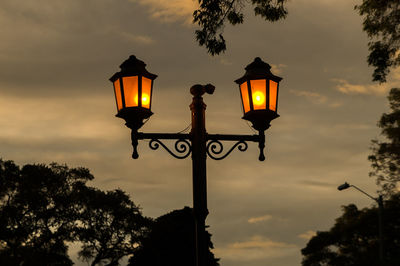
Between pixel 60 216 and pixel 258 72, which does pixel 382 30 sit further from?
pixel 60 216

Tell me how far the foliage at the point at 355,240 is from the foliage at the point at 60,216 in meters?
14.8

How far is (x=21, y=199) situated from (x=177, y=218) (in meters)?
13.7

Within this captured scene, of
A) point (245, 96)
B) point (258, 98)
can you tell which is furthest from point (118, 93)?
point (258, 98)

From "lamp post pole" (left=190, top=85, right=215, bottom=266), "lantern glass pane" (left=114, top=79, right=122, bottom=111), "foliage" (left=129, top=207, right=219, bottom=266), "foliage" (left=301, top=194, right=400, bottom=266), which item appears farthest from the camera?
Result: "foliage" (left=129, top=207, right=219, bottom=266)

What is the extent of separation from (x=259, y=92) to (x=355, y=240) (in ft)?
153

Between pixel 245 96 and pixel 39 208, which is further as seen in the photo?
pixel 39 208

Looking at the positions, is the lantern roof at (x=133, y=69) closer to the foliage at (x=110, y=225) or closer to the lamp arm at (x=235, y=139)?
the lamp arm at (x=235, y=139)

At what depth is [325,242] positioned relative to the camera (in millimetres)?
54969

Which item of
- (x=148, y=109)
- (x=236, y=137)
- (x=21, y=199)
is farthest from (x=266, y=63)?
(x=21, y=199)

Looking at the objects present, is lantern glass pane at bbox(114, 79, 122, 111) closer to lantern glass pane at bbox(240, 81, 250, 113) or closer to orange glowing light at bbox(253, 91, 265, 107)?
lantern glass pane at bbox(240, 81, 250, 113)

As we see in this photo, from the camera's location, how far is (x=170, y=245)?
176 ft

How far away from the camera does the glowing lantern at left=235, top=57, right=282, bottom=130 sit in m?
8.48

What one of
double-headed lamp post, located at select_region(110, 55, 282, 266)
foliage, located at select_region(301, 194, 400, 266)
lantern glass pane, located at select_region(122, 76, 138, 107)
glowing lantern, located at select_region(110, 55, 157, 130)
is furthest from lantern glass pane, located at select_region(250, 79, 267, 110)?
foliage, located at select_region(301, 194, 400, 266)

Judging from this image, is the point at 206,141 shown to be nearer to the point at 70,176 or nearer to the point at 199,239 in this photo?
the point at 199,239
